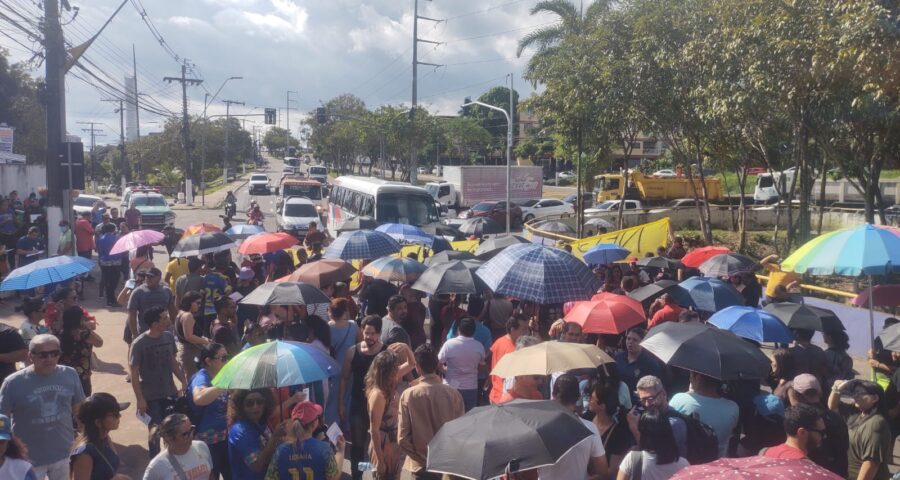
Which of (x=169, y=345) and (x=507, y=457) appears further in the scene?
(x=169, y=345)

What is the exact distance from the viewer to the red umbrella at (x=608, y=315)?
23.0ft

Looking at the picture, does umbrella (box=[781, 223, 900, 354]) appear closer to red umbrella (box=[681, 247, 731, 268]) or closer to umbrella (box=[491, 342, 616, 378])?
umbrella (box=[491, 342, 616, 378])

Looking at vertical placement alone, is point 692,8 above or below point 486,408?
above

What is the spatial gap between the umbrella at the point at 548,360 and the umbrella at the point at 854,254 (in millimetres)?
2400

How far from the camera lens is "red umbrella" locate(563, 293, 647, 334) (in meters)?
7.02

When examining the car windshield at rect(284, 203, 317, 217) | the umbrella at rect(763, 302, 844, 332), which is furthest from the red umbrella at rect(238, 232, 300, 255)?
the car windshield at rect(284, 203, 317, 217)

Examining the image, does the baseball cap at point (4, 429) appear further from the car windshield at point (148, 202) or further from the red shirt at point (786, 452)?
the car windshield at point (148, 202)

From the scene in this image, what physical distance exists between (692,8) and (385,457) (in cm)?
1679

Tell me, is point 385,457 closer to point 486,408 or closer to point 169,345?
point 486,408

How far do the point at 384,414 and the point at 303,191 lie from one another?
29663 millimetres

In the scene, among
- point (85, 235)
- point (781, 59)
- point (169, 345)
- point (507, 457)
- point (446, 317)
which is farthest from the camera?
point (85, 235)

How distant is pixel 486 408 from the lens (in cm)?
402

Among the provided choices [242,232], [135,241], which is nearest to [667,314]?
[135,241]

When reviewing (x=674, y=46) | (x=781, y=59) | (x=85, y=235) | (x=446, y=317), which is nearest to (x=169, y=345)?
(x=446, y=317)
